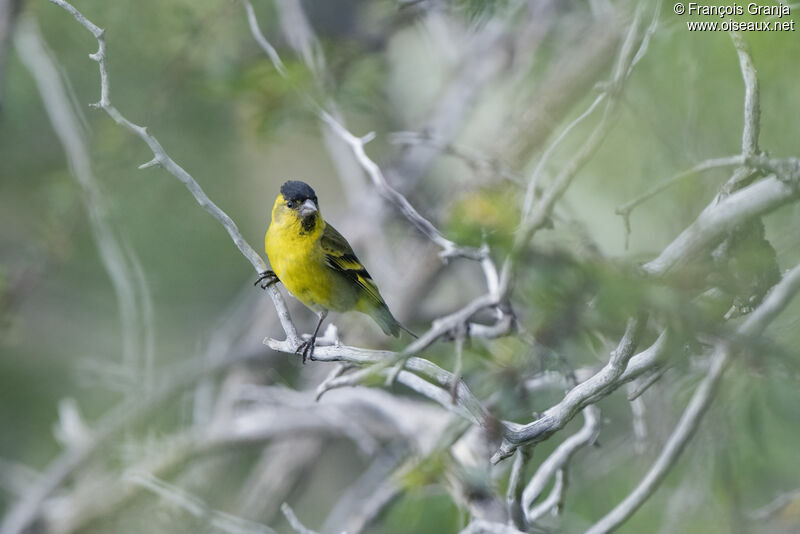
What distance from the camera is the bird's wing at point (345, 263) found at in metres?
4.08

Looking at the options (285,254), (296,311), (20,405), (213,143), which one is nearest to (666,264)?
(285,254)

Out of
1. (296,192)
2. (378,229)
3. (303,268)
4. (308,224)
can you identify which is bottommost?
(303,268)

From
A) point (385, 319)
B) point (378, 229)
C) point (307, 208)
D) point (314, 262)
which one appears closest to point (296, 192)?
point (307, 208)

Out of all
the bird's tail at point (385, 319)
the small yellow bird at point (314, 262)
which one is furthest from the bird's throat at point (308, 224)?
the bird's tail at point (385, 319)

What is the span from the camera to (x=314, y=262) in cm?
395

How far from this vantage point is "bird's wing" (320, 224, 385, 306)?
4.08 metres

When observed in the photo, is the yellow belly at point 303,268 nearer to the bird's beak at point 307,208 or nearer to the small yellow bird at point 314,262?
the small yellow bird at point 314,262

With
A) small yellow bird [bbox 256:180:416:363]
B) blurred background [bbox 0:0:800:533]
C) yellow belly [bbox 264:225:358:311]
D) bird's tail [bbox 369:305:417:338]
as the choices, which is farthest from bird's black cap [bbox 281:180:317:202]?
bird's tail [bbox 369:305:417:338]

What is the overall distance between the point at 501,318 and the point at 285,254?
48.5 inches

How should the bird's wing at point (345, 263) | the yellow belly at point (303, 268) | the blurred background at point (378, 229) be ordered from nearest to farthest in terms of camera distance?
the blurred background at point (378, 229) → the yellow belly at point (303, 268) → the bird's wing at point (345, 263)

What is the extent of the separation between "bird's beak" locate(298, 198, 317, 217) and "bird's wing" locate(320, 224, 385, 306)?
20 centimetres

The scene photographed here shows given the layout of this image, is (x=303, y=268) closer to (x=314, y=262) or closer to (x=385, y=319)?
(x=314, y=262)

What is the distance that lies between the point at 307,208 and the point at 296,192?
0.10 m

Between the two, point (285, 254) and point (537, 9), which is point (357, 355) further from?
point (537, 9)
